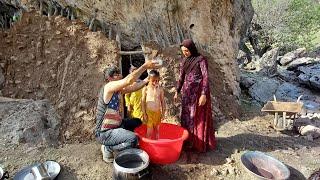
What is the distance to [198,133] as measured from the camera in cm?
495

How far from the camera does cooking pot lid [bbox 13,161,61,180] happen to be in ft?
14.3

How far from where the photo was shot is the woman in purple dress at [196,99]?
4770 millimetres

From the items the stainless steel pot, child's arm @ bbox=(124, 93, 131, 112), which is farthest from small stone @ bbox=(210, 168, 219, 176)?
the stainless steel pot

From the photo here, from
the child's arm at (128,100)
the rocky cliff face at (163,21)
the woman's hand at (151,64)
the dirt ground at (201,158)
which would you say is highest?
the rocky cliff face at (163,21)

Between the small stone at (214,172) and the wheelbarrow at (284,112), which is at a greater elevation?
the wheelbarrow at (284,112)

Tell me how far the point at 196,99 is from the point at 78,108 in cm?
211

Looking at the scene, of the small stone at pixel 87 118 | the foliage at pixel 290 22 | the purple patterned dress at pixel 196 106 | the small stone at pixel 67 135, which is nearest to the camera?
the purple patterned dress at pixel 196 106

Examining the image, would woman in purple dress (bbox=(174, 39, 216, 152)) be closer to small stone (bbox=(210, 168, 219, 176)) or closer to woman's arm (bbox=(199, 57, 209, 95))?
woman's arm (bbox=(199, 57, 209, 95))

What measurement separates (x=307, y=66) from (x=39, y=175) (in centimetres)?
1058

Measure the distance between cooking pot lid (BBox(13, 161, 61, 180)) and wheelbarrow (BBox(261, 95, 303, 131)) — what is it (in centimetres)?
359

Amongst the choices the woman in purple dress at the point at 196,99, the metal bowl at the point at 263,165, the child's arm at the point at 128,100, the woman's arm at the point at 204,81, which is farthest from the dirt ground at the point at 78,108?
the woman's arm at the point at 204,81

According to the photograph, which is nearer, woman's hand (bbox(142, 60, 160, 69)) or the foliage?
woman's hand (bbox(142, 60, 160, 69))

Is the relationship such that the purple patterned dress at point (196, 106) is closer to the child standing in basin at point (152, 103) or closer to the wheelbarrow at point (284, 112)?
the child standing in basin at point (152, 103)

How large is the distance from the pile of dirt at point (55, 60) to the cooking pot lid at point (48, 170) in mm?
1481
